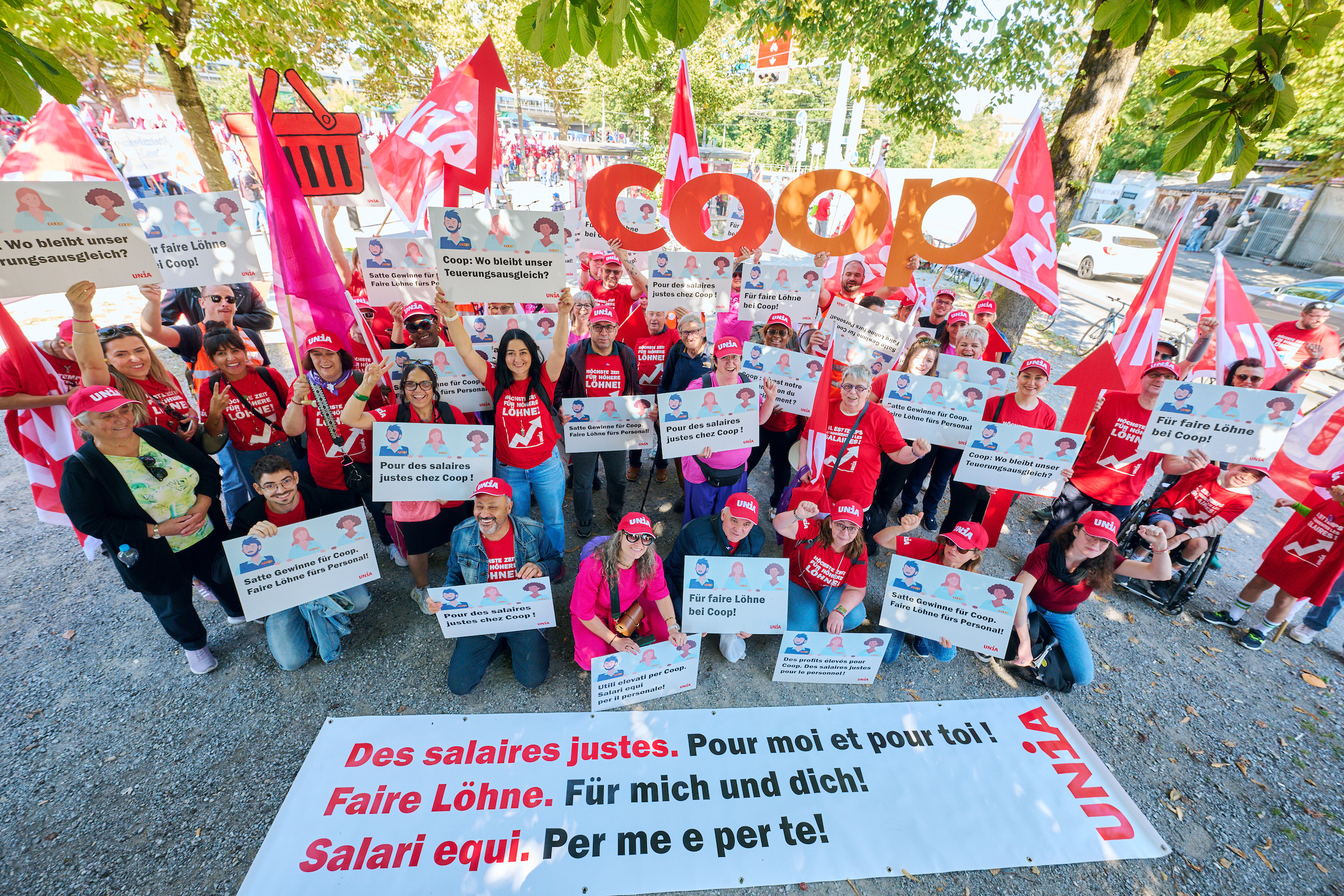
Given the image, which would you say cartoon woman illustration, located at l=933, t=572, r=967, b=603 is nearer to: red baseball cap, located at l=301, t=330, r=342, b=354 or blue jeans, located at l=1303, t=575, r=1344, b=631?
blue jeans, located at l=1303, t=575, r=1344, b=631

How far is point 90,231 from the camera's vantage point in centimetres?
370

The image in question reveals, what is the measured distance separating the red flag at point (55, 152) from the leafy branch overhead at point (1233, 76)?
25.3 ft

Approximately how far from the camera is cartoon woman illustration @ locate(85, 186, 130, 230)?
3.66m

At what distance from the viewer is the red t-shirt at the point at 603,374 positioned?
200 inches

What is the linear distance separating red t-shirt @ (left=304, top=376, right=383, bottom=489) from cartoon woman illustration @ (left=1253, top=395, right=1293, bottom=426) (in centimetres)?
712

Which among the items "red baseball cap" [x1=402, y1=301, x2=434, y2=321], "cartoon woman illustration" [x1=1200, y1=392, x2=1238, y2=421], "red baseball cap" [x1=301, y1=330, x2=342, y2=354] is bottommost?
"cartoon woman illustration" [x1=1200, y1=392, x2=1238, y2=421]

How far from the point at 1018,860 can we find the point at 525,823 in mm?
2957

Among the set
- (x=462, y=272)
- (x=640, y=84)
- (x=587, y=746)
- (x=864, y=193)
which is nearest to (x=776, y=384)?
(x=864, y=193)

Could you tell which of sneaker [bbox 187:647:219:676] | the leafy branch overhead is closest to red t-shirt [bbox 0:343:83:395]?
sneaker [bbox 187:647:219:676]

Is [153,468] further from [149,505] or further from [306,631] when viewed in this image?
[306,631]

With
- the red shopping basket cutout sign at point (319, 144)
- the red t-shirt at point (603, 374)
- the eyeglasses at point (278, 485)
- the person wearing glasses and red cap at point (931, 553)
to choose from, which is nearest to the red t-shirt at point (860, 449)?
the person wearing glasses and red cap at point (931, 553)

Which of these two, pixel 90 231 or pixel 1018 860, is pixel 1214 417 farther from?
pixel 90 231

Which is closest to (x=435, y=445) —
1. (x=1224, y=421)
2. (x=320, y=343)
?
(x=320, y=343)

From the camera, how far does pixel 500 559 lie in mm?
3941
